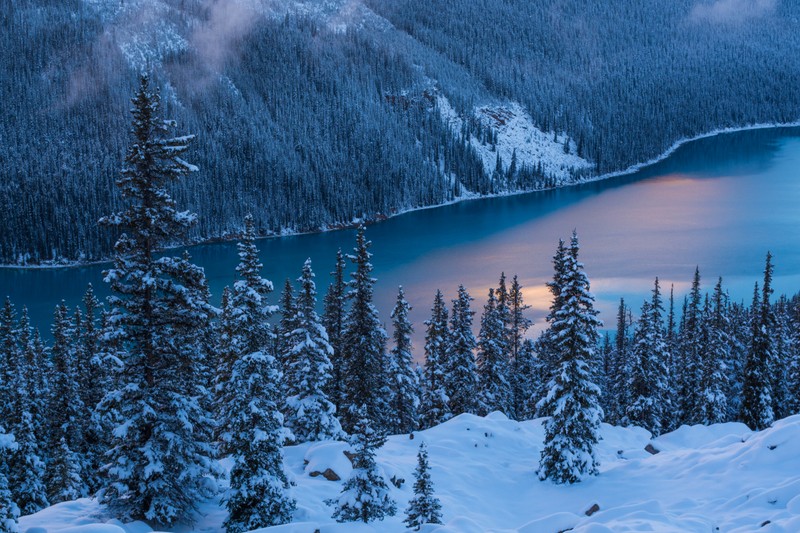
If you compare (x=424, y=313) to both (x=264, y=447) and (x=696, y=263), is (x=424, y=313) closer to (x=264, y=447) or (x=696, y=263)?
(x=696, y=263)

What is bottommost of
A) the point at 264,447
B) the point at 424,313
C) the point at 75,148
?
the point at 424,313

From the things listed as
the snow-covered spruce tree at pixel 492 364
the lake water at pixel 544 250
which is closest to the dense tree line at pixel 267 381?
the snow-covered spruce tree at pixel 492 364

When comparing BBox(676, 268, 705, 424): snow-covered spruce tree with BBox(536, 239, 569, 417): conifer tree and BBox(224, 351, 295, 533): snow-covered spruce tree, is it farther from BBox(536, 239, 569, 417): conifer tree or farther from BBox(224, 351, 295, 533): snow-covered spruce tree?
BBox(224, 351, 295, 533): snow-covered spruce tree

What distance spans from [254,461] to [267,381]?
8.18 feet

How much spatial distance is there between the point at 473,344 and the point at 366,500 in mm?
27995

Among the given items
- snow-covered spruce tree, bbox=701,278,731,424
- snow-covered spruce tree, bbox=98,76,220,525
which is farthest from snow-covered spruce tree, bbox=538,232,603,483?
snow-covered spruce tree, bbox=701,278,731,424

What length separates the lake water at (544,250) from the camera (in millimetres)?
105812

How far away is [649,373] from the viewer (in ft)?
141

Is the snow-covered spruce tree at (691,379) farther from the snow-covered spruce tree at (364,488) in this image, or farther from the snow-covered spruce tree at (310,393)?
the snow-covered spruce tree at (364,488)

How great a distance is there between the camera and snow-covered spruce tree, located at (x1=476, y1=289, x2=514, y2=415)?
4600cm

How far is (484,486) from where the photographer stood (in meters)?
27.2

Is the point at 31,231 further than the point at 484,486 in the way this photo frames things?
Yes

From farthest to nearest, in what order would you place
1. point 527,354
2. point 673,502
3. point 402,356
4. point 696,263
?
point 696,263, point 527,354, point 402,356, point 673,502

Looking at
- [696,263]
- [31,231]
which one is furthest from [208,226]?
[696,263]
